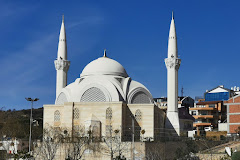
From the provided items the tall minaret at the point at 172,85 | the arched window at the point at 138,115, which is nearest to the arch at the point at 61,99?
the arched window at the point at 138,115

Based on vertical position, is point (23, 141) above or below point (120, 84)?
below

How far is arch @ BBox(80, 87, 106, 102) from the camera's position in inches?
2007

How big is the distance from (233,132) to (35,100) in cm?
3105

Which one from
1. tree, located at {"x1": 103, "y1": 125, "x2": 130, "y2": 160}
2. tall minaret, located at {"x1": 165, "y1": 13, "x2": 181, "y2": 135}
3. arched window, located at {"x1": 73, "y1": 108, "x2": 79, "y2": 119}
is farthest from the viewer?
tall minaret, located at {"x1": 165, "y1": 13, "x2": 181, "y2": 135}

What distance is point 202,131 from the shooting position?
74062 millimetres

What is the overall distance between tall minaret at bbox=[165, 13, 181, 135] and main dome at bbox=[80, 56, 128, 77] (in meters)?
5.84

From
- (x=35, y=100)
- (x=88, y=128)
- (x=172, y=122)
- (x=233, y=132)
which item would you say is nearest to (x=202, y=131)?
(x=233, y=132)

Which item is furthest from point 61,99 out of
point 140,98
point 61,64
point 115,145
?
point 115,145

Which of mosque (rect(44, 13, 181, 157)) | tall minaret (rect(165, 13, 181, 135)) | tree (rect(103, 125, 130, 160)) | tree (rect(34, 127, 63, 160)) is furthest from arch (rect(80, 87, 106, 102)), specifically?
tall minaret (rect(165, 13, 181, 135))

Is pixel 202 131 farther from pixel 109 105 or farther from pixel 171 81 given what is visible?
pixel 109 105

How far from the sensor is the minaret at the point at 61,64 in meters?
59.2

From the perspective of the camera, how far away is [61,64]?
59.7 m

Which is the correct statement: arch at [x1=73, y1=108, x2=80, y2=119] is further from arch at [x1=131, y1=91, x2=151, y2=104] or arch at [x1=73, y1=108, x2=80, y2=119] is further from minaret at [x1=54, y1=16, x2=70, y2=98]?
minaret at [x1=54, y1=16, x2=70, y2=98]

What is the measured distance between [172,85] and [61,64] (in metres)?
15.9
